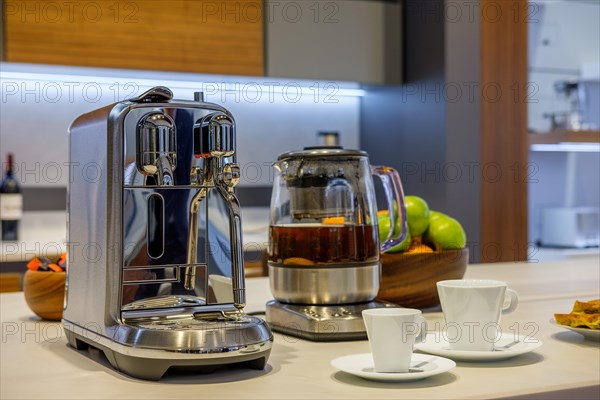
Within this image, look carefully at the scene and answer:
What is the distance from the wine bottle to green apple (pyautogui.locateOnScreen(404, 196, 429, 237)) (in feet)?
6.64

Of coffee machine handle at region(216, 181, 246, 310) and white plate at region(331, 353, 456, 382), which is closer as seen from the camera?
white plate at region(331, 353, 456, 382)

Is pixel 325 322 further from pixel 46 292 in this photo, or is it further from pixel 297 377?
pixel 46 292

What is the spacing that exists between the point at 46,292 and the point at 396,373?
60cm

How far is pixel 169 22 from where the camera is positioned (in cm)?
306

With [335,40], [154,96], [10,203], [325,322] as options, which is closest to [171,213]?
[154,96]

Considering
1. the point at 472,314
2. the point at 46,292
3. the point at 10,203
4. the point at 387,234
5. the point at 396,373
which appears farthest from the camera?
the point at 10,203

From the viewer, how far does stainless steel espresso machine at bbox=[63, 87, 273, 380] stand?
90cm

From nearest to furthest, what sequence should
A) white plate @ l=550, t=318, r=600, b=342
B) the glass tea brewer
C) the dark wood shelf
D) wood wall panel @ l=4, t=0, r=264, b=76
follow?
white plate @ l=550, t=318, r=600, b=342
the glass tea brewer
wood wall panel @ l=4, t=0, r=264, b=76
the dark wood shelf

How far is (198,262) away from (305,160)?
0.79 ft

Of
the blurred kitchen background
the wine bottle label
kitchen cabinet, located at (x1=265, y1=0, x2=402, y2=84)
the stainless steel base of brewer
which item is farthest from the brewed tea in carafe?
kitchen cabinet, located at (x1=265, y1=0, x2=402, y2=84)

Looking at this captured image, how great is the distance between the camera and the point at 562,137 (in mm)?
3484

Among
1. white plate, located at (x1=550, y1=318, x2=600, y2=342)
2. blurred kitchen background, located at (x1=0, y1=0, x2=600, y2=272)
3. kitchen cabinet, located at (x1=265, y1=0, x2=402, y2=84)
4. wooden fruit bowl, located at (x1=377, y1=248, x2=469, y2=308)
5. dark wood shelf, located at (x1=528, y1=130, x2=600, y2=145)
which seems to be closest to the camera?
white plate, located at (x1=550, y1=318, x2=600, y2=342)

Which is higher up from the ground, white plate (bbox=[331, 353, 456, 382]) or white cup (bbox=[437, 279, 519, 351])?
white cup (bbox=[437, 279, 519, 351])

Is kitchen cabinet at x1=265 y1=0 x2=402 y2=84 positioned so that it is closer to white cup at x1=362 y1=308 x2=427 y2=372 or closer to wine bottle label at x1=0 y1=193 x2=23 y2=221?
wine bottle label at x1=0 y1=193 x2=23 y2=221
